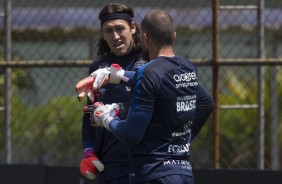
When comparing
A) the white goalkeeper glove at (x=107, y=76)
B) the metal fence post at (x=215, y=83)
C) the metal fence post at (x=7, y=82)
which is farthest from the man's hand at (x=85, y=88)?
the metal fence post at (x=7, y=82)

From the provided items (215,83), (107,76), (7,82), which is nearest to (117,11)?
(107,76)

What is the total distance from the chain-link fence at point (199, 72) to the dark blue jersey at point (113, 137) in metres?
1.97

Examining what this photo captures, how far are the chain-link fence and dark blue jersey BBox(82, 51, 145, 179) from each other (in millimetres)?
1965

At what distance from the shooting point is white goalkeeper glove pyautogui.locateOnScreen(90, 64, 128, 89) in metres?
4.63

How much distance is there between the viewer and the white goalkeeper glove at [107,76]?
4.63 meters

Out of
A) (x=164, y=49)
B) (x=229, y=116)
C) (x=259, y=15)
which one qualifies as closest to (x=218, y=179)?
(x=229, y=116)

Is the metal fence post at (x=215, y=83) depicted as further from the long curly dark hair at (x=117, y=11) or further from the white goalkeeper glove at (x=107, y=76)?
the white goalkeeper glove at (x=107, y=76)

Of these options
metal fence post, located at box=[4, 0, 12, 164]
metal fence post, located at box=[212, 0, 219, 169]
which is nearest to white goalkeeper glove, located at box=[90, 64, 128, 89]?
metal fence post, located at box=[212, 0, 219, 169]

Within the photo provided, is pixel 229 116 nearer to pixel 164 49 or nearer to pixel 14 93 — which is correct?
pixel 14 93

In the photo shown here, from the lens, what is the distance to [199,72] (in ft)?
25.8

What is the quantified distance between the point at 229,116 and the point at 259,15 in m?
1.09

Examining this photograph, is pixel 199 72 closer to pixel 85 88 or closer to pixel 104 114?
pixel 85 88

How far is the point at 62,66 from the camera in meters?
7.37

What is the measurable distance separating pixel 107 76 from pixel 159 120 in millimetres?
471
